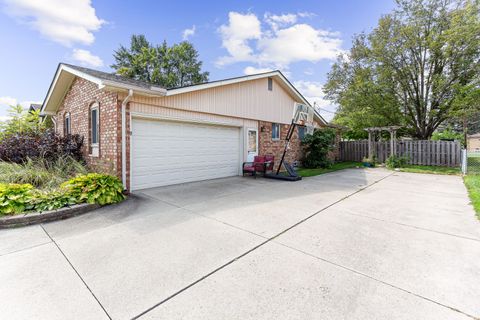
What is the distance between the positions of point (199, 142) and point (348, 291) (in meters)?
6.56

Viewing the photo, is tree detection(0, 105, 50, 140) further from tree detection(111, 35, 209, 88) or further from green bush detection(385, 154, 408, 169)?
green bush detection(385, 154, 408, 169)

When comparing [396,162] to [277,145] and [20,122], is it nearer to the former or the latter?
[277,145]

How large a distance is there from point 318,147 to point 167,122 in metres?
8.40

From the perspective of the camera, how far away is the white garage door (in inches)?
245

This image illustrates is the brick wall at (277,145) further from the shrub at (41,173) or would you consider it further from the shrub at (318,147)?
the shrub at (41,173)

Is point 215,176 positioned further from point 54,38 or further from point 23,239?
point 54,38

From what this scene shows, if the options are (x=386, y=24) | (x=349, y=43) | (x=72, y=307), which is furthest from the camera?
(x=349, y=43)

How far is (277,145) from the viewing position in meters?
10.9

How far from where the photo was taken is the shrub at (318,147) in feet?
38.2

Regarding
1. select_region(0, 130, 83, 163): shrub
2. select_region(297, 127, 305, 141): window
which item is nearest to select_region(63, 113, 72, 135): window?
select_region(0, 130, 83, 163): shrub

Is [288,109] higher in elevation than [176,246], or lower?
higher

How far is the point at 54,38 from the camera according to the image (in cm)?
877

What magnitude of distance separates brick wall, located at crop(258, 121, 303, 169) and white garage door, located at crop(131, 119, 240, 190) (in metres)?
1.42

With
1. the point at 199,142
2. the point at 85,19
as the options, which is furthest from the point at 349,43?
the point at 85,19
